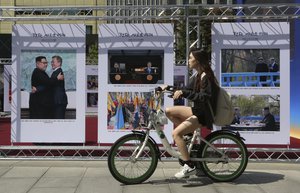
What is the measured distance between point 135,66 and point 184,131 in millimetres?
2330

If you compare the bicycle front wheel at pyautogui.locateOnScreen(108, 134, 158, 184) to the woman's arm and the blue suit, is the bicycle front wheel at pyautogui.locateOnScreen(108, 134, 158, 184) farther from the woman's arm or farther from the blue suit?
the blue suit

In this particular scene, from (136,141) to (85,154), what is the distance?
2.98 m

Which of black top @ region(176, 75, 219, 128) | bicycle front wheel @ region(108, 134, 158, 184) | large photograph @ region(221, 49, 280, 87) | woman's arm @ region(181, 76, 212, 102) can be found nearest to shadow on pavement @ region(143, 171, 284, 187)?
bicycle front wheel @ region(108, 134, 158, 184)

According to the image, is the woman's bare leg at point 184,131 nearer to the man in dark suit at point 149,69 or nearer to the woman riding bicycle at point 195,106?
the woman riding bicycle at point 195,106

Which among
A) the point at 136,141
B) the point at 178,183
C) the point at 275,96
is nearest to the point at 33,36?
the point at 136,141

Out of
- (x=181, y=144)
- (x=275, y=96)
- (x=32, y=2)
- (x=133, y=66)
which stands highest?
(x=32, y=2)

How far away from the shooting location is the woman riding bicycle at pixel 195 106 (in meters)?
6.80

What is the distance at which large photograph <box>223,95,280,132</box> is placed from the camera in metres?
8.75

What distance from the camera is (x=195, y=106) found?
6.96m

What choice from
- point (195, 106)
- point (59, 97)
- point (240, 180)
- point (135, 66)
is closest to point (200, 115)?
point (195, 106)

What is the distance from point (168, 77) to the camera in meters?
8.80

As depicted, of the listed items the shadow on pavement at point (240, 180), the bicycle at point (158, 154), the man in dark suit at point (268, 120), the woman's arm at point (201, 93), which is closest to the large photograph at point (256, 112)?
the man in dark suit at point (268, 120)

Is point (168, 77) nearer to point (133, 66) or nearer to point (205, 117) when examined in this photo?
point (133, 66)

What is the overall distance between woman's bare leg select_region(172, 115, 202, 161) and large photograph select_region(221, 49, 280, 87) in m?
2.11
